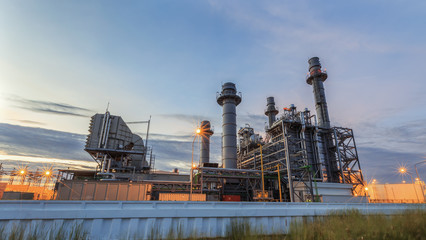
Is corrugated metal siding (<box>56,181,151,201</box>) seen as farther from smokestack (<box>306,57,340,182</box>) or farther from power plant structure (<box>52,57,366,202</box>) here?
smokestack (<box>306,57,340,182</box>)

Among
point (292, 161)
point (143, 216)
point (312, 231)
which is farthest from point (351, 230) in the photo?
point (292, 161)

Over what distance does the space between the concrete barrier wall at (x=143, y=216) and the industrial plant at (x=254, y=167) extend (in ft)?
68.1

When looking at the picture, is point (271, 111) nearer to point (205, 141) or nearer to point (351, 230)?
point (205, 141)

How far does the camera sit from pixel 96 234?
6.54 m

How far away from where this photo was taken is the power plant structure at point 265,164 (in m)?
31.6

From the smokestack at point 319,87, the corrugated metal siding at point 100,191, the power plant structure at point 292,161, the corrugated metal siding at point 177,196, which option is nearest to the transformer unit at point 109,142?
the corrugated metal siding at point 100,191

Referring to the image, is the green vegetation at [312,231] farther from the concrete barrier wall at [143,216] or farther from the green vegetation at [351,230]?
the concrete barrier wall at [143,216]

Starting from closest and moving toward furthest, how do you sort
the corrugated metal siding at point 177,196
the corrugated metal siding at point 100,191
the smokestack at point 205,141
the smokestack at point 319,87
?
1. the corrugated metal siding at point 100,191
2. the corrugated metal siding at point 177,196
3. the smokestack at point 319,87
4. the smokestack at point 205,141

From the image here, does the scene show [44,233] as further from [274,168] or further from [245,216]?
[274,168]

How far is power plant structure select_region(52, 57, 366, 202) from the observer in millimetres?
31562

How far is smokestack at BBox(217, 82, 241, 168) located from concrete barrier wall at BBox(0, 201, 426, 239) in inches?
1131

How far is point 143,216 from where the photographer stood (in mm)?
6965

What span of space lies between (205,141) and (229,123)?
20541 mm

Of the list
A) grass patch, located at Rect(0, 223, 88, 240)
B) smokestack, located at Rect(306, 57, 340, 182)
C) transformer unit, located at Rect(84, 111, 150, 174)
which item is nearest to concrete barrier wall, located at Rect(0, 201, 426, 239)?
grass patch, located at Rect(0, 223, 88, 240)
